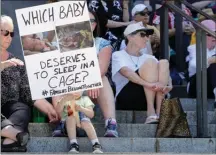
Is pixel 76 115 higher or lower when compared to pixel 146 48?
lower

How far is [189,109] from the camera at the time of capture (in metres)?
9.16

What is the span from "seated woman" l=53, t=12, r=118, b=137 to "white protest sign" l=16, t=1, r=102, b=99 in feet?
2.31

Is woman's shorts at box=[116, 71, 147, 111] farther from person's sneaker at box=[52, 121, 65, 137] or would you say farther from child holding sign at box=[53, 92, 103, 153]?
person's sneaker at box=[52, 121, 65, 137]

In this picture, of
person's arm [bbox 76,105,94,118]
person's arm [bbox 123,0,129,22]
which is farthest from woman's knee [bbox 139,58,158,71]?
person's arm [bbox 123,0,129,22]

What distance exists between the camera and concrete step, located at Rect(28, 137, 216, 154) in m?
7.68

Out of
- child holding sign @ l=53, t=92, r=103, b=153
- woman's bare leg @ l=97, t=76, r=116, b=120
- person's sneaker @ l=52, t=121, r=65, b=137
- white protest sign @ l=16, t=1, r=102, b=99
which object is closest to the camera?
white protest sign @ l=16, t=1, r=102, b=99

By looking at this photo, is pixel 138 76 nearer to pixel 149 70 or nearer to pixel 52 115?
pixel 149 70

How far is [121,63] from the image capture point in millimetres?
8695

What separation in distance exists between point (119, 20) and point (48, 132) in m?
2.69

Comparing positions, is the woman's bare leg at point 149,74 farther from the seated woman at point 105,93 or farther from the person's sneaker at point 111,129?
the person's sneaker at point 111,129

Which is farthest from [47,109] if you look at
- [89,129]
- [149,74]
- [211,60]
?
[211,60]

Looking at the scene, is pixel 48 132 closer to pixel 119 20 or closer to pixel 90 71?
pixel 90 71

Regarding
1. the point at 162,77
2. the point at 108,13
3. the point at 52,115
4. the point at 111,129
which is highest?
the point at 108,13

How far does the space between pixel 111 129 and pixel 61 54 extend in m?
1.09
